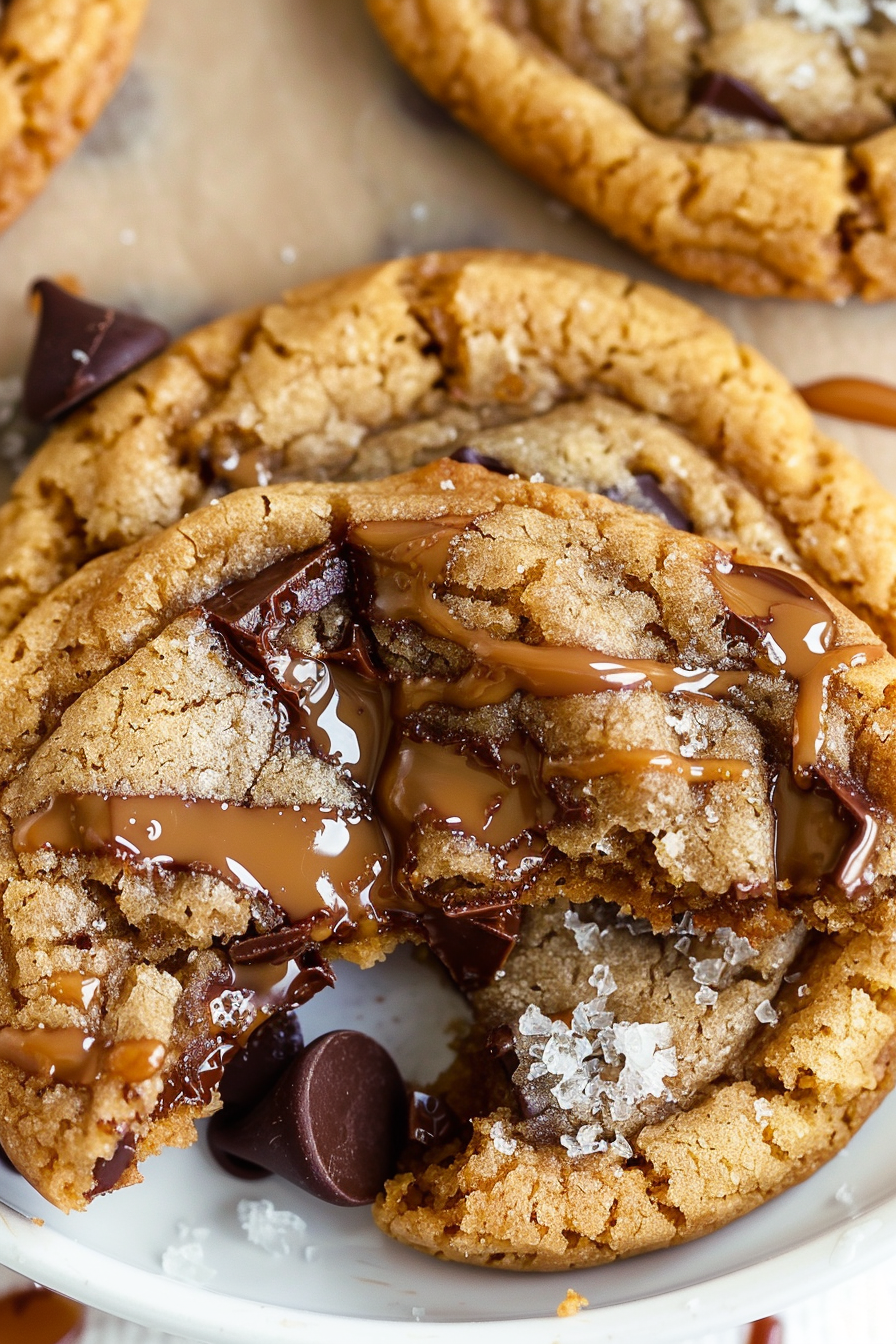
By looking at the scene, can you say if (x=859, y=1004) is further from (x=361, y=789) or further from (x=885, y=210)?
(x=885, y=210)

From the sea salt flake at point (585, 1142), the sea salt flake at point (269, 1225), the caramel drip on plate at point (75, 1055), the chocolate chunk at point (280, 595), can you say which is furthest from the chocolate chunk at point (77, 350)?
the sea salt flake at point (585, 1142)

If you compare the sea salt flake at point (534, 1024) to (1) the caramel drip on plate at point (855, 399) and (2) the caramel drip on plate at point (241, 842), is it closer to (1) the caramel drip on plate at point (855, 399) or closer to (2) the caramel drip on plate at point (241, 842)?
(2) the caramel drip on plate at point (241, 842)

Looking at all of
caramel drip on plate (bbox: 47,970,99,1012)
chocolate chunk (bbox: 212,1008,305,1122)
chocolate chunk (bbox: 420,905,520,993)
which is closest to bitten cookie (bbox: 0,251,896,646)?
caramel drip on plate (bbox: 47,970,99,1012)

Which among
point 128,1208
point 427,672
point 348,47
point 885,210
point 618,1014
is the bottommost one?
point 128,1208

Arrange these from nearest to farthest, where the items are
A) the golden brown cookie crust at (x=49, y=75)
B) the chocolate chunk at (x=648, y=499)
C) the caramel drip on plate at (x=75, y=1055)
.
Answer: the caramel drip on plate at (x=75, y=1055) → the chocolate chunk at (x=648, y=499) → the golden brown cookie crust at (x=49, y=75)

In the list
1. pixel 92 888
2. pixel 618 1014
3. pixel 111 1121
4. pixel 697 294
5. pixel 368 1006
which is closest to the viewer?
pixel 111 1121

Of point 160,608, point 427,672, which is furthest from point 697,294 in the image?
point 160,608
